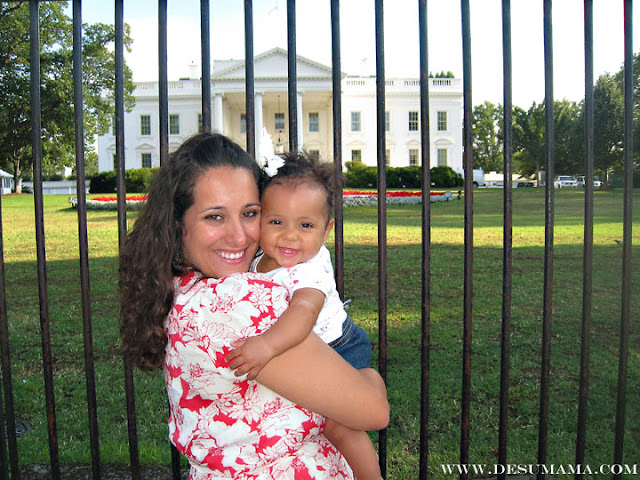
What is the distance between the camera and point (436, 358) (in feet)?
14.2

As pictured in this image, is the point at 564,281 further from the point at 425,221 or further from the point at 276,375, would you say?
the point at 276,375

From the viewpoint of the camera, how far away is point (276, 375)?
1367mm

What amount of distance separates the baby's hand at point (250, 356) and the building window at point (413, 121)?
44.4 metres

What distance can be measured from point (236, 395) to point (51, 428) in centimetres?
86

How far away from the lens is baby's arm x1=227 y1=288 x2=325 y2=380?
1.31 m

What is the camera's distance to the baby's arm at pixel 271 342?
1.31m

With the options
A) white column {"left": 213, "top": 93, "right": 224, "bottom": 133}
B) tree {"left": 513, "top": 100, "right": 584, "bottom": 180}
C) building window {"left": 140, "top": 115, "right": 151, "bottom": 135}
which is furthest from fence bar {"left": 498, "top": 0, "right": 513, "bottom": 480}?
building window {"left": 140, "top": 115, "right": 151, "bottom": 135}

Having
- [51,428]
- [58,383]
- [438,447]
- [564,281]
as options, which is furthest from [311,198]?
[564,281]

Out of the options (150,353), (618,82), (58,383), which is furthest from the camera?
(618,82)

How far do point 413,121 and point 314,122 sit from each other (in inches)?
309

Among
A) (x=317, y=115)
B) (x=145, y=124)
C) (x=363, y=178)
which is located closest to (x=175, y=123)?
(x=145, y=124)

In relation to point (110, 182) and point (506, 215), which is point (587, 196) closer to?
point (506, 215)

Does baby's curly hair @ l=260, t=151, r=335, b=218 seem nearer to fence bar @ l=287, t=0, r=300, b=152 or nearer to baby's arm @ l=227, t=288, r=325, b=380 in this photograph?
fence bar @ l=287, t=0, r=300, b=152

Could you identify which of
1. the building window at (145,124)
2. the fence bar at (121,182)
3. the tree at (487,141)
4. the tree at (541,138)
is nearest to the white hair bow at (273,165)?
the fence bar at (121,182)
